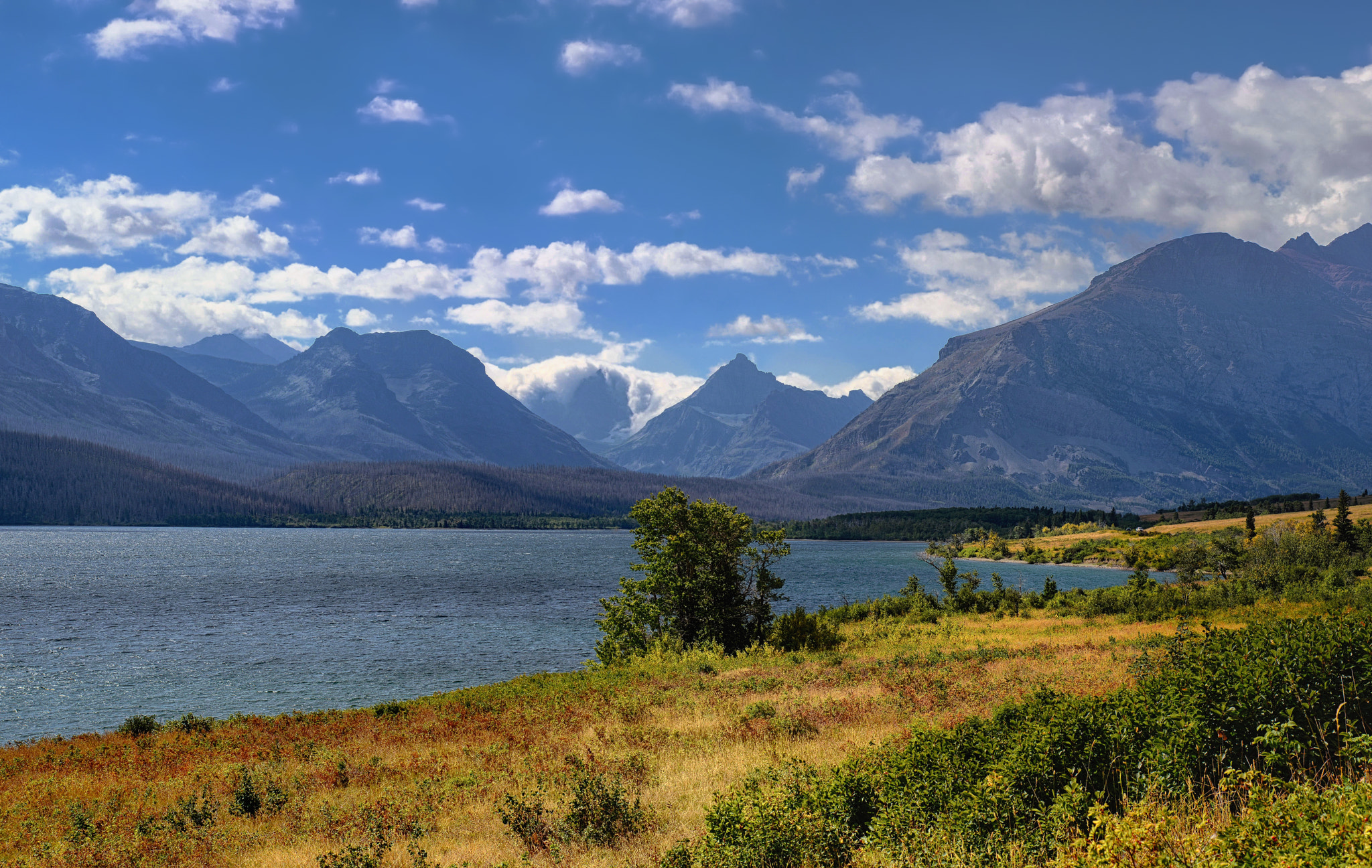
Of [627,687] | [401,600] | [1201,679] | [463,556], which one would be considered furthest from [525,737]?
[463,556]

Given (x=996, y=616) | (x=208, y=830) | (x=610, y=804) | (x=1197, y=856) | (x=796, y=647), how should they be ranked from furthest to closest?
(x=996, y=616)
(x=796, y=647)
(x=208, y=830)
(x=610, y=804)
(x=1197, y=856)

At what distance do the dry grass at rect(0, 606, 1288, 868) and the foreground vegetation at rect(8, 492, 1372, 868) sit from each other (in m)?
0.13

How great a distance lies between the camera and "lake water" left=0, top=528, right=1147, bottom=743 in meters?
50.1

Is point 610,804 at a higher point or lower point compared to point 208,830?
higher

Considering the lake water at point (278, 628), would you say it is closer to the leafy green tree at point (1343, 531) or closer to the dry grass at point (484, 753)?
the dry grass at point (484, 753)

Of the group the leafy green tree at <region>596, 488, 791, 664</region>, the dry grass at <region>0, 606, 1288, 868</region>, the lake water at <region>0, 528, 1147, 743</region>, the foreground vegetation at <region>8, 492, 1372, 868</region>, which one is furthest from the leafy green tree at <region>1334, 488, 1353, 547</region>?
the leafy green tree at <region>596, 488, 791, 664</region>

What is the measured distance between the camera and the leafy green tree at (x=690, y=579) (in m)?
49.3

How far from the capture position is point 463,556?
185m

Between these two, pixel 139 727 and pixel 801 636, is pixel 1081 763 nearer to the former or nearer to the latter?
pixel 139 727

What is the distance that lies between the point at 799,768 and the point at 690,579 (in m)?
33.0

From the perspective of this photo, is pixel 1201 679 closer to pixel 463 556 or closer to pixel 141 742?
pixel 141 742

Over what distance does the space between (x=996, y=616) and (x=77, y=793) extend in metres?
60.7

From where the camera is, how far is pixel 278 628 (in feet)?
257

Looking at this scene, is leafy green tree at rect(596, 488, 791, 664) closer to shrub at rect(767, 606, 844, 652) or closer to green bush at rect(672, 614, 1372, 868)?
shrub at rect(767, 606, 844, 652)
